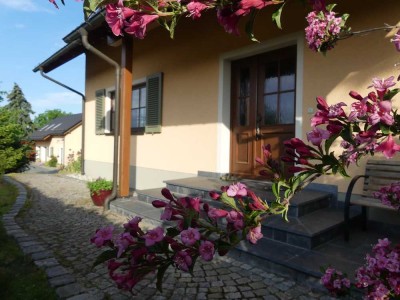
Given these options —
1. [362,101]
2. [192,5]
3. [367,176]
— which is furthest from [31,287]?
[367,176]

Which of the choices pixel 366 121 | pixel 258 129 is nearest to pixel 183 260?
pixel 366 121

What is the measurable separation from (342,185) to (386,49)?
1680 mm

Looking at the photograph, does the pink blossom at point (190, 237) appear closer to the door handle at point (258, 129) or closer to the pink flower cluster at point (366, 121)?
the pink flower cluster at point (366, 121)

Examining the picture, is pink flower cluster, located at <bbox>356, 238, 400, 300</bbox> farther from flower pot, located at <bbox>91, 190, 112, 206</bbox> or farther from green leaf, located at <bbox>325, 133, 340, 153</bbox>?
flower pot, located at <bbox>91, 190, 112, 206</bbox>

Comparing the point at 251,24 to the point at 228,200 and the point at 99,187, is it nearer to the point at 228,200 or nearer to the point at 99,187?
the point at 228,200

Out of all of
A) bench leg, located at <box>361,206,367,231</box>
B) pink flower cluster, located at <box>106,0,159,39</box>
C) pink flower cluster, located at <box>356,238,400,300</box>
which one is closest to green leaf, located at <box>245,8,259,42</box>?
pink flower cluster, located at <box>106,0,159,39</box>

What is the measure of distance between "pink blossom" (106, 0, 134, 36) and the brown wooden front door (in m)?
4.16

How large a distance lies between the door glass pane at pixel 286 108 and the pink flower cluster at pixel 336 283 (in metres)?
3.61

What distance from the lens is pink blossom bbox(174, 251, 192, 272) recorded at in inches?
→ 38.9

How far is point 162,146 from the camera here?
7.02 m

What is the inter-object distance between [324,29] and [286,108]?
142 inches

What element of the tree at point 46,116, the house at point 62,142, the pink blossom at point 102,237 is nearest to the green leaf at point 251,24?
the pink blossom at point 102,237

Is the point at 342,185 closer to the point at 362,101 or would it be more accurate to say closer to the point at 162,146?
the point at 362,101

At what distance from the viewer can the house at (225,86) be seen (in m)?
4.04
